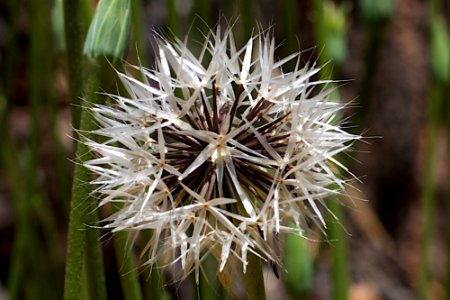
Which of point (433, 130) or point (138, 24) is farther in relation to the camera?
point (433, 130)

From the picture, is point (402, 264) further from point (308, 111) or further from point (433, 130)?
point (308, 111)

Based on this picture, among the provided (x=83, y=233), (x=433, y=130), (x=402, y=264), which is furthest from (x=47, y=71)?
(x=402, y=264)

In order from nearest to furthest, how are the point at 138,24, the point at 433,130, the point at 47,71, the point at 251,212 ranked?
the point at 251,212 < the point at 138,24 < the point at 433,130 < the point at 47,71

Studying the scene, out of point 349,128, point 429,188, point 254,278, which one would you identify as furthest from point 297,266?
point 429,188

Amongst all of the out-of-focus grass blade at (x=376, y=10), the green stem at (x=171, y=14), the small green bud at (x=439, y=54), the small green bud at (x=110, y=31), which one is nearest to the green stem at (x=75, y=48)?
the small green bud at (x=110, y=31)

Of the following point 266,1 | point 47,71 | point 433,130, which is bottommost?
point 433,130

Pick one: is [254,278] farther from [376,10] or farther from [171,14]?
[376,10]

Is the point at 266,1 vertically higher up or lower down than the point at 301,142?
higher up
